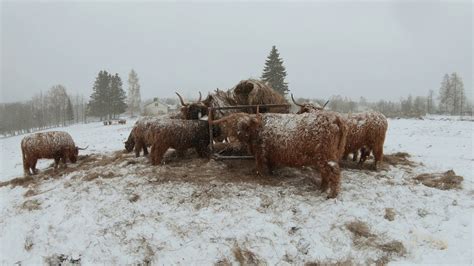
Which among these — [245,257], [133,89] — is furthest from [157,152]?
[133,89]

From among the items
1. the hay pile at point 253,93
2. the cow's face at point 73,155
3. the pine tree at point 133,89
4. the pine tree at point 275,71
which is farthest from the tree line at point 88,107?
the hay pile at point 253,93

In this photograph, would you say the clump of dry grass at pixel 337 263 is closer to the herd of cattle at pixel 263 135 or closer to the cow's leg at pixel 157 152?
the herd of cattle at pixel 263 135

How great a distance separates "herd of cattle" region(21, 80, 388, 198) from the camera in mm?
6324

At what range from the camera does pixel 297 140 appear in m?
6.55

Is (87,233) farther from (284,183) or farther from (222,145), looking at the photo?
(222,145)

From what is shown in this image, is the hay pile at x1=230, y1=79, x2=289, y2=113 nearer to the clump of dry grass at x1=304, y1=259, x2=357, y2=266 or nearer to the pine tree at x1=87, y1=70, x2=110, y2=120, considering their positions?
the clump of dry grass at x1=304, y1=259, x2=357, y2=266

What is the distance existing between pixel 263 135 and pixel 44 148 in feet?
23.0

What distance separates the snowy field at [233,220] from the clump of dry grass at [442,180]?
0.51 feet

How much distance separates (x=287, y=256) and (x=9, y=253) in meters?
4.91

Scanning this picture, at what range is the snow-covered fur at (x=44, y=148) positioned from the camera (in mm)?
9516

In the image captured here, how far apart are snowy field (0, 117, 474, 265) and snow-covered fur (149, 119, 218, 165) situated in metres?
0.85

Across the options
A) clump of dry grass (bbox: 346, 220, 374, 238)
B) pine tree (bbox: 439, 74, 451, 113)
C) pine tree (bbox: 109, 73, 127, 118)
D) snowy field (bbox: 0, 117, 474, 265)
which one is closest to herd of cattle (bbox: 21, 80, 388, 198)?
snowy field (bbox: 0, 117, 474, 265)

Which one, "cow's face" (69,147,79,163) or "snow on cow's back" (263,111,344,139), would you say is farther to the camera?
"cow's face" (69,147,79,163)

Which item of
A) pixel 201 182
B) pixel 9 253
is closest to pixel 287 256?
pixel 201 182
